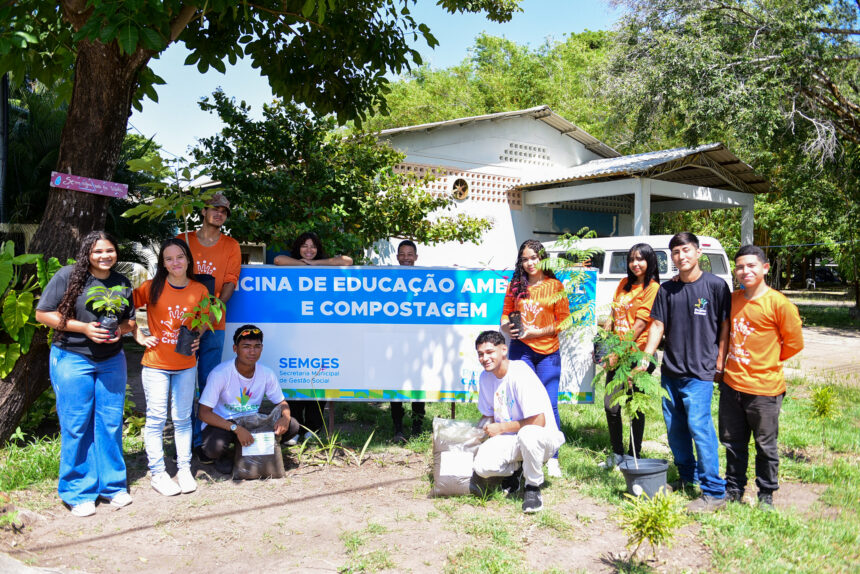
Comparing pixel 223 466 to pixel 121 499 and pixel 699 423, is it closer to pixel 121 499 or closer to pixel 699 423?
pixel 121 499

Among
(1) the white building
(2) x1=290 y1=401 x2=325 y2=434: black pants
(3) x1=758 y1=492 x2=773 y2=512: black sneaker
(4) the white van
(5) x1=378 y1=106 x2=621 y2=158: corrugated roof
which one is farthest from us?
(1) the white building

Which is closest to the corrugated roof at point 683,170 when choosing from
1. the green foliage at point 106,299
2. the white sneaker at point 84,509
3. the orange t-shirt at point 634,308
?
the orange t-shirt at point 634,308

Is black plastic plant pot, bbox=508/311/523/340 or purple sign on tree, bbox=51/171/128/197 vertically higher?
purple sign on tree, bbox=51/171/128/197

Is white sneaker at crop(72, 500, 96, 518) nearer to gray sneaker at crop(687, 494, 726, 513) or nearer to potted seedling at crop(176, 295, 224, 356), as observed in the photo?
potted seedling at crop(176, 295, 224, 356)

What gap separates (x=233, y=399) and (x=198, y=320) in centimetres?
70

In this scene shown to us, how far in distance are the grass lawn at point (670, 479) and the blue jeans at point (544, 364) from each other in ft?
2.14

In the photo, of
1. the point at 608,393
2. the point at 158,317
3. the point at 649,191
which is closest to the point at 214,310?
the point at 158,317

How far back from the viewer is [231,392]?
4.71m

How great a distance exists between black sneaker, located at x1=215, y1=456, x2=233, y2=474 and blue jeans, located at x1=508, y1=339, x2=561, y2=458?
2370 mm

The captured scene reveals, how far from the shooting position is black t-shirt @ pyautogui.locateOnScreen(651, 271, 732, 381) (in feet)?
13.6

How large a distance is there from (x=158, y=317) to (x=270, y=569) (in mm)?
1917

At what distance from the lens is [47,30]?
19.2 feet

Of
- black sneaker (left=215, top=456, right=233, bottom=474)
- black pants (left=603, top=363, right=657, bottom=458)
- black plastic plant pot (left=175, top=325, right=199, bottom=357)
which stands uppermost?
black plastic plant pot (left=175, top=325, right=199, bottom=357)

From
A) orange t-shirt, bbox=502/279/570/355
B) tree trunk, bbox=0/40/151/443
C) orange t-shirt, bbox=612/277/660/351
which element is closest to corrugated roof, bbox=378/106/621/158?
tree trunk, bbox=0/40/151/443
